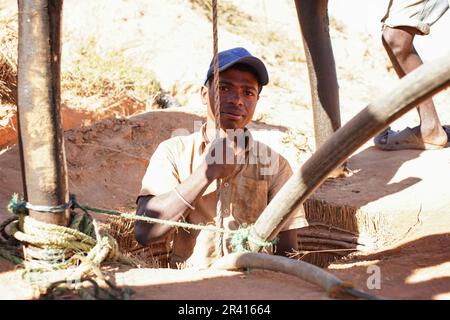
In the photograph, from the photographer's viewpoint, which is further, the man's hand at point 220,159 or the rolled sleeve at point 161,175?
the rolled sleeve at point 161,175

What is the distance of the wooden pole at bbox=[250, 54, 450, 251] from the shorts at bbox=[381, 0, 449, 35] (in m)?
2.39

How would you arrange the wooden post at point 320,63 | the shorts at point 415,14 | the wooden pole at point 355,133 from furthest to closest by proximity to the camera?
1. the shorts at point 415,14
2. the wooden post at point 320,63
3. the wooden pole at point 355,133

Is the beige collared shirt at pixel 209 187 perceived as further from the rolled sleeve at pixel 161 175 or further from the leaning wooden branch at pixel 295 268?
the leaning wooden branch at pixel 295 268

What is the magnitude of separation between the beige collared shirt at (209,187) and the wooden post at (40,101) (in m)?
0.61

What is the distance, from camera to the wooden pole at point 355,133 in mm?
1539

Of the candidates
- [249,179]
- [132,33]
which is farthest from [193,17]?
[249,179]

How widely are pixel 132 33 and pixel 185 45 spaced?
0.86 metres

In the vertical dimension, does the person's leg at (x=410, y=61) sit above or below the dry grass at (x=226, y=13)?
below

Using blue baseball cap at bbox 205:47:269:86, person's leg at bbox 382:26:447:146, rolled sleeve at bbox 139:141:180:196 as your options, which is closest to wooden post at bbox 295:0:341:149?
person's leg at bbox 382:26:447:146

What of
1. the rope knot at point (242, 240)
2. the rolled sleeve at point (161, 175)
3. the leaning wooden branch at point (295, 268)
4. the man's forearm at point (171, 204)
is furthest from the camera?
the rolled sleeve at point (161, 175)

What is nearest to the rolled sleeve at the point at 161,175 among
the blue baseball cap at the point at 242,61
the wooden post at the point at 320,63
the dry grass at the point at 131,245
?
the blue baseball cap at the point at 242,61

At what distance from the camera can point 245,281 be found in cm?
191

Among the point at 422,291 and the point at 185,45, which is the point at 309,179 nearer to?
the point at 422,291
